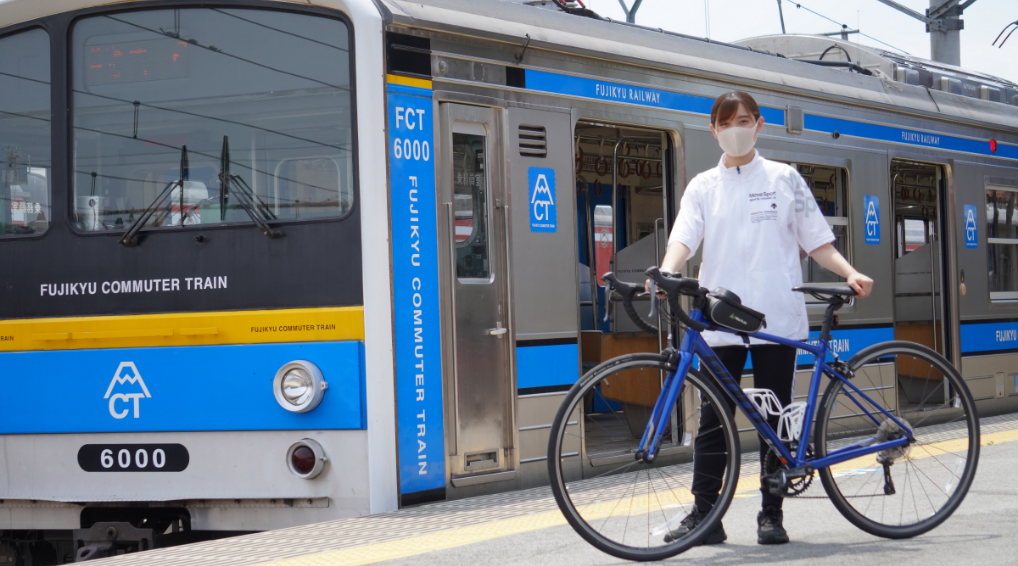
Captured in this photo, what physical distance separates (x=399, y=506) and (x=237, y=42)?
7.15 ft

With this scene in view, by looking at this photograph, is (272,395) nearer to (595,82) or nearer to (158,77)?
(158,77)

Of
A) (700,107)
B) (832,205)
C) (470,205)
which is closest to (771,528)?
(470,205)

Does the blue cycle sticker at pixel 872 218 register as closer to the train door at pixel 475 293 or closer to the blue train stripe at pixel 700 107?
the blue train stripe at pixel 700 107

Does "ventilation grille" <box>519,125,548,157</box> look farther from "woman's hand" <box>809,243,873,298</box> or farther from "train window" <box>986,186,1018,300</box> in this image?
"train window" <box>986,186,1018,300</box>

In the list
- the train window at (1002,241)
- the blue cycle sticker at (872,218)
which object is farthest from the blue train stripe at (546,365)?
the train window at (1002,241)

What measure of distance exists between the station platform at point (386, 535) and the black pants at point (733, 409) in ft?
0.52

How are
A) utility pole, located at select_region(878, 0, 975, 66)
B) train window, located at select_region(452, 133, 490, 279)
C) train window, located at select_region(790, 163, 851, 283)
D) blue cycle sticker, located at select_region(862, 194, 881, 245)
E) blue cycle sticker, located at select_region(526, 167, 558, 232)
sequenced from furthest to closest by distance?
utility pole, located at select_region(878, 0, 975, 66), blue cycle sticker, located at select_region(862, 194, 881, 245), train window, located at select_region(790, 163, 851, 283), blue cycle sticker, located at select_region(526, 167, 558, 232), train window, located at select_region(452, 133, 490, 279)

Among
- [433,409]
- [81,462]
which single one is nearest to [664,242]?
[433,409]

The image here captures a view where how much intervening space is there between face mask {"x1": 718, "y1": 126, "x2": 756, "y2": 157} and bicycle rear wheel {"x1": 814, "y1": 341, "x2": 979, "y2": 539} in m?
0.80

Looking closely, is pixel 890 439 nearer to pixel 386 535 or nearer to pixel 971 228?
pixel 386 535

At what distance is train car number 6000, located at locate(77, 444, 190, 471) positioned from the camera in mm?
4891

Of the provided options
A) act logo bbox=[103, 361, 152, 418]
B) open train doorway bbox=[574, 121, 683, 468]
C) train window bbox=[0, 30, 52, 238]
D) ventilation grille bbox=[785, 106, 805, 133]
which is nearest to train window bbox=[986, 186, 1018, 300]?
ventilation grille bbox=[785, 106, 805, 133]

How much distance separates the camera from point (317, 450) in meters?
4.73

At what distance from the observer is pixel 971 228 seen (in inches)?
336
